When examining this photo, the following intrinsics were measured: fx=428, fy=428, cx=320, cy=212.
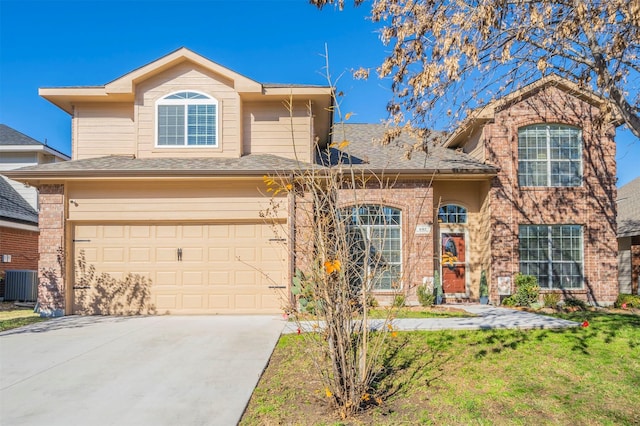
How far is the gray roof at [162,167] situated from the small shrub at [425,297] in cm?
437

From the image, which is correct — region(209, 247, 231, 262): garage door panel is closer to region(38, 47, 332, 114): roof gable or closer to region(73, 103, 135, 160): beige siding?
region(73, 103, 135, 160): beige siding

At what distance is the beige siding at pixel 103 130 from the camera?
11.8 m

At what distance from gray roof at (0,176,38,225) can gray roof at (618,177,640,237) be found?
886 inches

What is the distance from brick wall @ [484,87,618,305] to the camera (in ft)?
39.6

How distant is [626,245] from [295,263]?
14.1 m

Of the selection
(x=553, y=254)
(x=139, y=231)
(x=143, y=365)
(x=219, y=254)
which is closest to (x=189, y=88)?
(x=139, y=231)

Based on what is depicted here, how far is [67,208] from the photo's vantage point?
10602 mm

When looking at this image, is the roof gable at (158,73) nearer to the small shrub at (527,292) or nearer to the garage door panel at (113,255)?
the garage door panel at (113,255)

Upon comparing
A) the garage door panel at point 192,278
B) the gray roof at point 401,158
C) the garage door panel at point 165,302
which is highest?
the gray roof at point 401,158

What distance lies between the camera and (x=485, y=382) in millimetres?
5570

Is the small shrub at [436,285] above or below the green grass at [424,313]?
above

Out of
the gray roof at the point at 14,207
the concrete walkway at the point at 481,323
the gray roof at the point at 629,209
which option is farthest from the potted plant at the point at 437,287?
the gray roof at the point at 14,207

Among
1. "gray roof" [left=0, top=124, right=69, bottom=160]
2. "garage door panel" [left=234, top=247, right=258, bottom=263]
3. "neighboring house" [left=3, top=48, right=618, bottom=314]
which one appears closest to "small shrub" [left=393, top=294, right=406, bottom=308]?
"neighboring house" [left=3, top=48, right=618, bottom=314]

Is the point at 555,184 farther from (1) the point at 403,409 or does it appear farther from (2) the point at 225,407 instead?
(2) the point at 225,407
